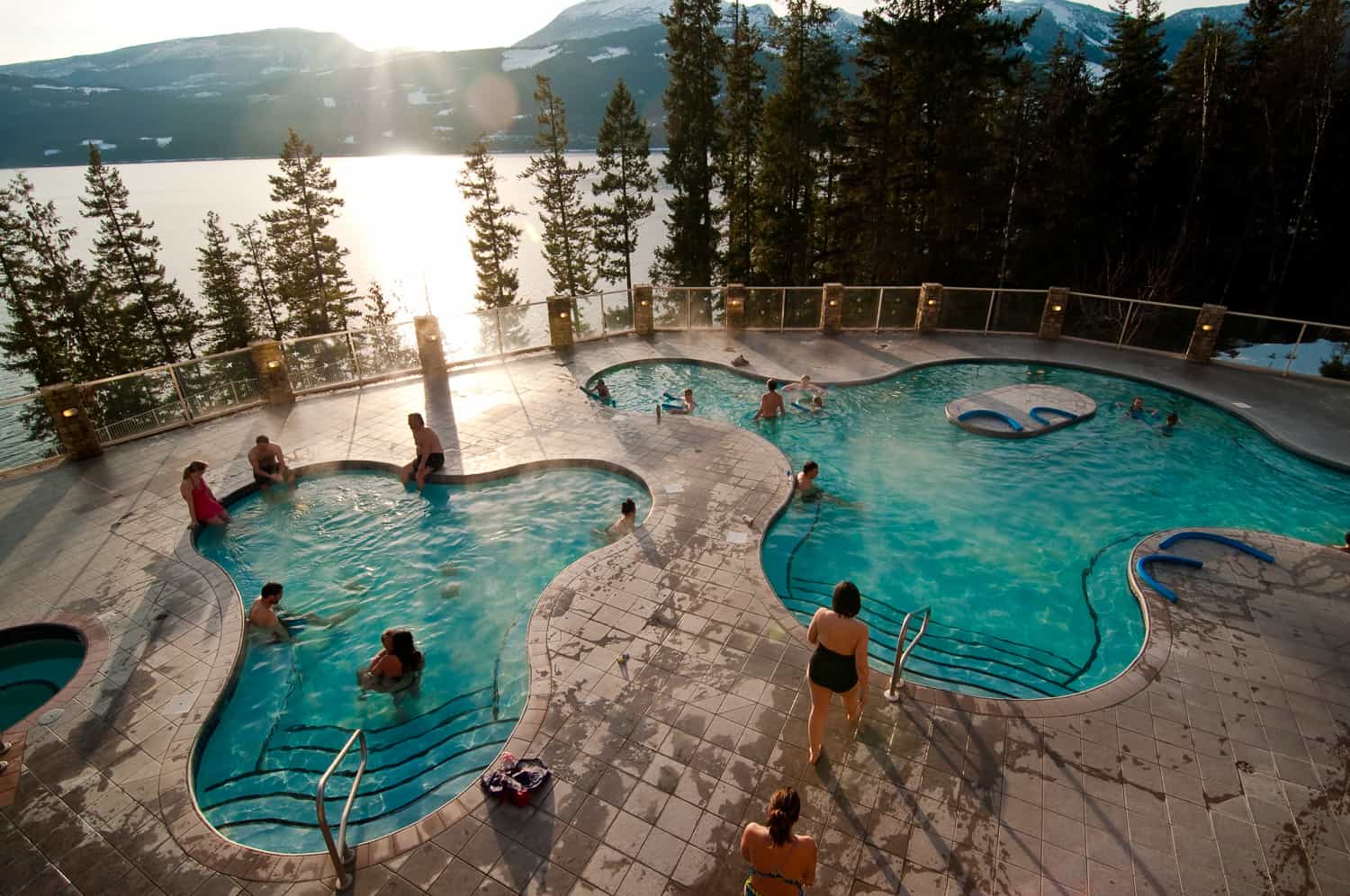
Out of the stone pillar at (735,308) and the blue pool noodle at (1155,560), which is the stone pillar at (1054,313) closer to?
the stone pillar at (735,308)

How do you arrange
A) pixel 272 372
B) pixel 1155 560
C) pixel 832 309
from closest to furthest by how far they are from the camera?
pixel 1155 560 < pixel 272 372 < pixel 832 309

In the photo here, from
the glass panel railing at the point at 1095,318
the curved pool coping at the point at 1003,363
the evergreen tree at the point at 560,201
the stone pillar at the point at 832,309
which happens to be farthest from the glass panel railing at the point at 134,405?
the evergreen tree at the point at 560,201

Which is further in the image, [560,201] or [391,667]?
[560,201]

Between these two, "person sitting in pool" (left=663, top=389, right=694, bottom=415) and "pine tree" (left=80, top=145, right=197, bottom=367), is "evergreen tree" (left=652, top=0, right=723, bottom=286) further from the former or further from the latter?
"pine tree" (left=80, top=145, right=197, bottom=367)

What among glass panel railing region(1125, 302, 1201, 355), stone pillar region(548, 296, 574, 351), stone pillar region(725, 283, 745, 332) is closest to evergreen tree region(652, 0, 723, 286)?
stone pillar region(725, 283, 745, 332)

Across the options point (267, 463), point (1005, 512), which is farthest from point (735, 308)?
point (267, 463)

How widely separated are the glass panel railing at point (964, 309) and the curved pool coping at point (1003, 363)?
2401mm

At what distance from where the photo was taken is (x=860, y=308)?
68.5 feet

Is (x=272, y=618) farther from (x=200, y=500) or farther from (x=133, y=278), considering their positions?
(x=133, y=278)

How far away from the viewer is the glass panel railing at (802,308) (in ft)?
67.6

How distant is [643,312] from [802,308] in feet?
17.4

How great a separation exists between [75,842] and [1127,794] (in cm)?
944

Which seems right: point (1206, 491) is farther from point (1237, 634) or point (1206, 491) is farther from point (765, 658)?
point (765, 658)

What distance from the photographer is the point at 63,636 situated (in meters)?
8.41
